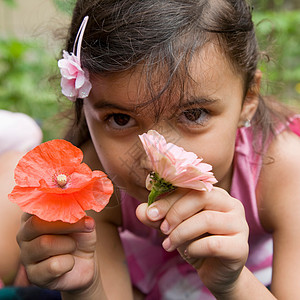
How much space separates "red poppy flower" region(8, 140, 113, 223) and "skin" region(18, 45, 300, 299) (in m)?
0.10

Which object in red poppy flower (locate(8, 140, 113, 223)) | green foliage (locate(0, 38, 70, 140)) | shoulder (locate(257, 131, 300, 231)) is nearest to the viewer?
red poppy flower (locate(8, 140, 113, 223))

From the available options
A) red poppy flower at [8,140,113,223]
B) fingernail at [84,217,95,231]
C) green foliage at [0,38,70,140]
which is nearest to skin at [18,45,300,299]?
fingernail at [84,217,95,231]

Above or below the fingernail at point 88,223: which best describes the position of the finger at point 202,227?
above

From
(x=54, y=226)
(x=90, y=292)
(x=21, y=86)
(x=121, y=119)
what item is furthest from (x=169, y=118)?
(x=21, y=86)

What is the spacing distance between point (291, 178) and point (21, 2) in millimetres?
4428

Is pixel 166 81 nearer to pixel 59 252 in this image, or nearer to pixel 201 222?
pixel 201 222

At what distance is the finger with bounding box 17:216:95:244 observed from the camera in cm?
94

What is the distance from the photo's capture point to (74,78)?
1076 millimetres

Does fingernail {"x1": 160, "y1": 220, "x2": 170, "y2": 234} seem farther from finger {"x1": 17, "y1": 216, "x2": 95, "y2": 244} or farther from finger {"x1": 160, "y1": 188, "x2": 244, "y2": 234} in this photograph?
finger {"x1": 17, "y1": 216, "x2": 95, "y2": 244}

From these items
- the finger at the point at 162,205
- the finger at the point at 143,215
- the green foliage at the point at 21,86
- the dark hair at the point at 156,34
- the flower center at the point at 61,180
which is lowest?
the green foliage at the point at 21,86

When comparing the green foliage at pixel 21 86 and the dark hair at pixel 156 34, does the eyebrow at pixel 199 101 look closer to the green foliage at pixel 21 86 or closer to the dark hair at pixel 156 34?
the dark hair at pixel 156 34

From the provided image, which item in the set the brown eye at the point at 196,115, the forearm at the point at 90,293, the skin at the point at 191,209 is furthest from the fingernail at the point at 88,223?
the brown eye at the point at 196,115

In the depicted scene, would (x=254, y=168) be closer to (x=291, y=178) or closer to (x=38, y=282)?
(x=291, y=178)

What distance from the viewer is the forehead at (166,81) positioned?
1.02 meters
